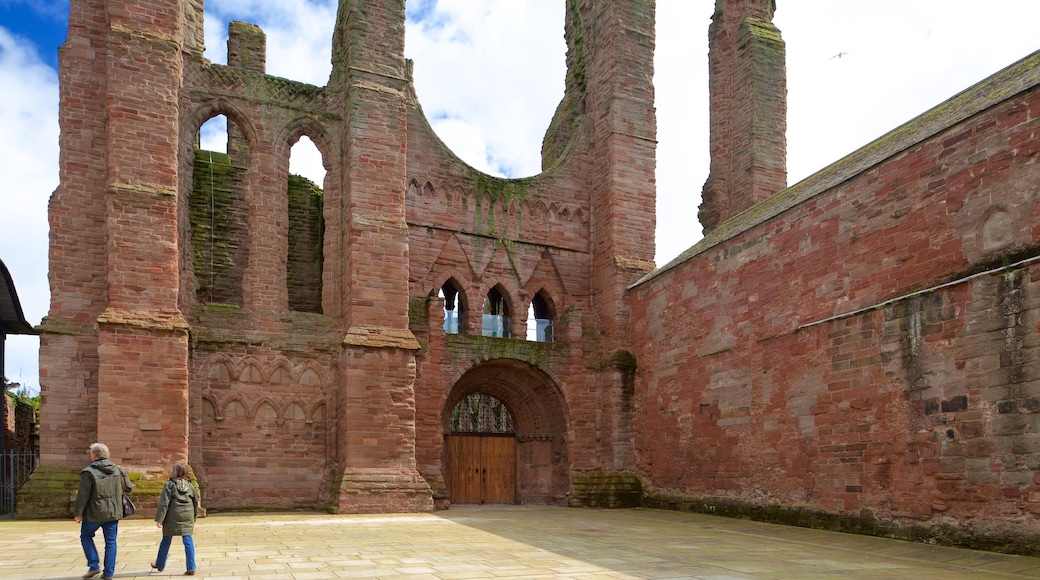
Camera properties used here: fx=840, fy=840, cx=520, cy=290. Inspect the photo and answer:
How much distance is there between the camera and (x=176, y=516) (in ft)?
24.4

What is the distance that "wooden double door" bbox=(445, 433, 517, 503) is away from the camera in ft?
61.2

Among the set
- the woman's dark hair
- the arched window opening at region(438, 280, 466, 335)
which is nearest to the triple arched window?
the arched window opening at region(438, 280, 466, 335)

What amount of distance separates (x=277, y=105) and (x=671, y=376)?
9594mm

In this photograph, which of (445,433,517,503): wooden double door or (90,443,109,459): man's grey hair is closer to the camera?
(90,443,109,459): man's grey hair

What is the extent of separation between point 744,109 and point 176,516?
16872 mm

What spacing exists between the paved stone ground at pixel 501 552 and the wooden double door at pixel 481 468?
5.13m

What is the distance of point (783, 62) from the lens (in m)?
20.9

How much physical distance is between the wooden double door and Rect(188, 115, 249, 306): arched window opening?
18.9 ft

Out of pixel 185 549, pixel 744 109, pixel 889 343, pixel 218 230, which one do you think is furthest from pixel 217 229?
pixel 889 343

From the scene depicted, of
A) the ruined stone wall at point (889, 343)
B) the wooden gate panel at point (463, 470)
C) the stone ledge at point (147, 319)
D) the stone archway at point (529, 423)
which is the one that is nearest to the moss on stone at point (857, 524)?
the ruined stone wall at point (889, 343)

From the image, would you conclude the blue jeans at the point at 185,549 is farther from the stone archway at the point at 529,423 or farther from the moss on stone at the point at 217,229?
the stone archway at the point at 529,423

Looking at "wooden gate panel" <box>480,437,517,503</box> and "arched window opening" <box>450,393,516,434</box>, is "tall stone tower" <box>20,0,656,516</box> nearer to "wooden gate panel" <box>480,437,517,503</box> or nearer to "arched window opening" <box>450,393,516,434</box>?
"wooden gate panel" <box>480,437,517,503</box>

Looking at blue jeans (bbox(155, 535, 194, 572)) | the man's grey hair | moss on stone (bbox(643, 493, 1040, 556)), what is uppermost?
the man's grey hair

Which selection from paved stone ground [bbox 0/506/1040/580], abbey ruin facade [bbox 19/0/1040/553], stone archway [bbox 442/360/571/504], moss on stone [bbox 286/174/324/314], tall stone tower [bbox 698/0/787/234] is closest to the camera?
paved stone ground [bbox 0/506/1040/580]
